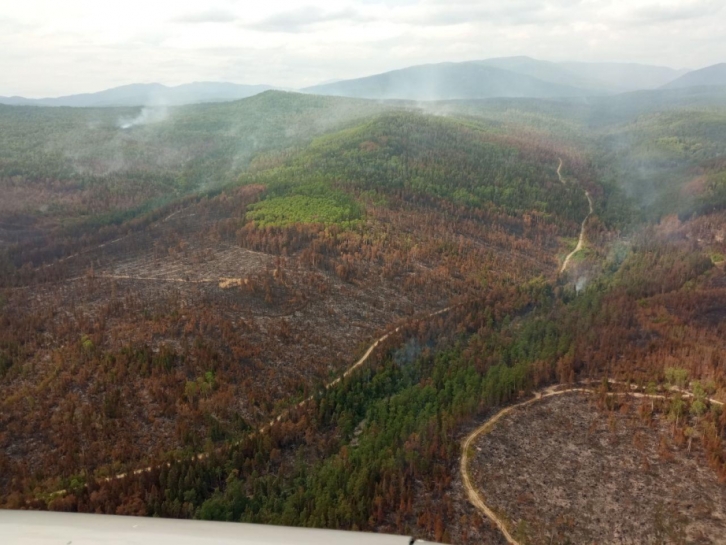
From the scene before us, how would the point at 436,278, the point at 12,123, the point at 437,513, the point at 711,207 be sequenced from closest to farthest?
the point at 437,513 → the point at 436,278 → the point at 711,207 → the point at 12,123

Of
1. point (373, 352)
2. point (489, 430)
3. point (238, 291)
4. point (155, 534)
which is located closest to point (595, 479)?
point (489, 430)

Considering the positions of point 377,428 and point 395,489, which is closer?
point 395,489

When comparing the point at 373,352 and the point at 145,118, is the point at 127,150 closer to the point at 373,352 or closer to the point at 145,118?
the point at 145,118

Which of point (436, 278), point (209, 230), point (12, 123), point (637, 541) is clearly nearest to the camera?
point (637, 541)

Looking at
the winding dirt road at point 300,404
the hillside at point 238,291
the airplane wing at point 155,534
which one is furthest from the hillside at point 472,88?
the airplane wing at point 155,534

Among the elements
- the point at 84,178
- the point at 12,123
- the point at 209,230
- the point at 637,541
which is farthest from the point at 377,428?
the point at 12,123

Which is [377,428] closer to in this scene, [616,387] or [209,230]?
[616,387]

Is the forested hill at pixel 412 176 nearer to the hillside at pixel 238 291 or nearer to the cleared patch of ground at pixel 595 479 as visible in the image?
the hillside at pixel 238 291
